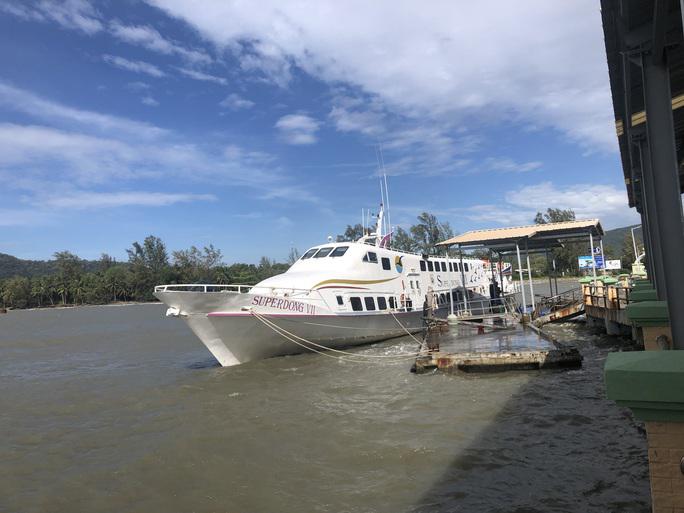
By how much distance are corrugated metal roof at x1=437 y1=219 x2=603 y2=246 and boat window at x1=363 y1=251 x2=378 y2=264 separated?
11.3ft

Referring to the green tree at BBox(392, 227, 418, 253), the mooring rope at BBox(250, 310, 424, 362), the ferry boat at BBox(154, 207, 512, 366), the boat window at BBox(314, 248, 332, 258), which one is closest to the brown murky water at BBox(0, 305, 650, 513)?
the mooring rope at BBox(250, 310, 424, 362)

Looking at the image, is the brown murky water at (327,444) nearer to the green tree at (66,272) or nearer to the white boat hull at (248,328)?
the white boat hull at (248,328)

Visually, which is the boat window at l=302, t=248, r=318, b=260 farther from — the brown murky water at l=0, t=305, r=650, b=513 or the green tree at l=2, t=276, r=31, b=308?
the green tree at l=2, t=276, r=31, b=308

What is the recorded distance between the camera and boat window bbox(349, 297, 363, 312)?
18394 mm

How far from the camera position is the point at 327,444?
814 centimetres

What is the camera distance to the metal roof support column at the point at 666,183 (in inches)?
174

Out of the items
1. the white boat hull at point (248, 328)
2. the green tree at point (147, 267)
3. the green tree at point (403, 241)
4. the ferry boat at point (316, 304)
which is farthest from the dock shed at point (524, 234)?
the green tree at point (147, 267)

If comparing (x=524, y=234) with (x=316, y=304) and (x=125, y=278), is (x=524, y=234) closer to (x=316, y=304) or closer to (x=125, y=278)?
(x=316, y=304)

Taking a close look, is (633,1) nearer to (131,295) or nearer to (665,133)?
(665,133)

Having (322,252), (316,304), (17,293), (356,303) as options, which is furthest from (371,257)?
(17,293)

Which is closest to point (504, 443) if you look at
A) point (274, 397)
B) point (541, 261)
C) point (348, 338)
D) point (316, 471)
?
point (316, 471)

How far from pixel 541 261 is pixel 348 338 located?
88.5 m

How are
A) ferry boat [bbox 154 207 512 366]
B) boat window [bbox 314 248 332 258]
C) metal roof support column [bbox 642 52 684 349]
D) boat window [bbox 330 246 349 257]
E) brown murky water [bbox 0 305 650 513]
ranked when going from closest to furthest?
metal roof support column [bbox 642 52 684 349] → brown murky water [bbox 0 305 650 513] → ferry boat [bbox 154 207 512 366] → boat window [bbox 330 246 349 257] → boat window [bbox 314 248 332 258]

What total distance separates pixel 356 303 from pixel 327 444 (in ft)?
34.8
